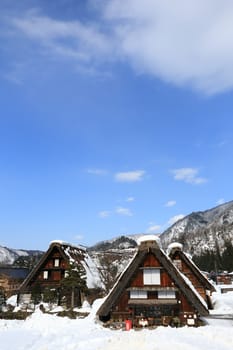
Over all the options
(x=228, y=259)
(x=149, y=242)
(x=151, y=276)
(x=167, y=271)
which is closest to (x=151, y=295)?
(x=151, y=276)

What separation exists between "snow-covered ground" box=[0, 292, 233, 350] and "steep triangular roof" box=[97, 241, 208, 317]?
4.07ft

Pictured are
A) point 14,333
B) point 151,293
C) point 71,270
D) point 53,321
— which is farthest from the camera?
point 71,270

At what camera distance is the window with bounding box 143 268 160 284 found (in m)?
21.4

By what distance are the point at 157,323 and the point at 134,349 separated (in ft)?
26.9

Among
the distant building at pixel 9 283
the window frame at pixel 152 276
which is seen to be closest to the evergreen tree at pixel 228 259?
the distant building at pixel 9 283

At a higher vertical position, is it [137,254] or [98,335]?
[137,254]

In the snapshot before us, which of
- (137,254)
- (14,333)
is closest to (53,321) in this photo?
(14,333)

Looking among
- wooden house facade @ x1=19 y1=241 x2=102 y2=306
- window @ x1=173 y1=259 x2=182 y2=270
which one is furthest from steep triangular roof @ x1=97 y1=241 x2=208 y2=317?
wooden house facade @ x1=19 y1=241 x2=102 y2=306

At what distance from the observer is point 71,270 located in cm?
2944

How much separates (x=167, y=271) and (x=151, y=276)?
107cm

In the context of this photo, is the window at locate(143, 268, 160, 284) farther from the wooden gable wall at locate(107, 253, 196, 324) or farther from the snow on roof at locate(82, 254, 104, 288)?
the snow on roof at locate(82, 254, 104, 288)

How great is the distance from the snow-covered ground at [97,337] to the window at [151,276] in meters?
2.88

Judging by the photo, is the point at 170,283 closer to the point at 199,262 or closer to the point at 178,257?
the point at 178,257

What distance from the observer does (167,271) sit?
21.1 m
